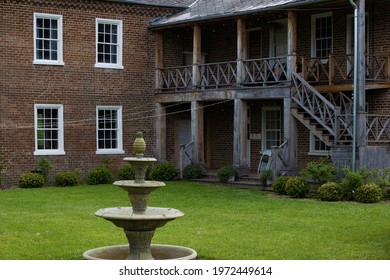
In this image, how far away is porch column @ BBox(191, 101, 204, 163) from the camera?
2889 cm

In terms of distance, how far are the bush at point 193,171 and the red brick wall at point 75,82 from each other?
8.99 feet

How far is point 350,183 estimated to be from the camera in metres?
21.5

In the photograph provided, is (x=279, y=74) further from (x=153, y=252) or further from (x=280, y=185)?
(x=153, y=252)

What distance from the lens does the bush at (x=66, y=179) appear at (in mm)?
27469

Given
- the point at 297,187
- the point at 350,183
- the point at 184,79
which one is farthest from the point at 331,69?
the point at 184,79

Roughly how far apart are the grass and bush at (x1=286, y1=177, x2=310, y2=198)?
1.28 ft

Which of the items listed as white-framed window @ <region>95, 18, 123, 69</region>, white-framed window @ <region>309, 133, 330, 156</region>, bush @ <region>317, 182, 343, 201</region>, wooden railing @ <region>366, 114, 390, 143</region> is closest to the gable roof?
white-framed window @ <region>95, 18, 123, 69</region>

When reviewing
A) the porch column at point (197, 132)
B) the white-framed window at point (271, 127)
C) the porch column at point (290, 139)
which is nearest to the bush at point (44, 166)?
the porch column at point (197, 132)

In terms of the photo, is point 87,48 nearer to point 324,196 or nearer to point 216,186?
point 216,186

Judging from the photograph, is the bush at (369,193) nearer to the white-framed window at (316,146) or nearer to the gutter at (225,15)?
the gutter at (225,15)

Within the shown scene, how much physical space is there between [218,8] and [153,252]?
653 inches

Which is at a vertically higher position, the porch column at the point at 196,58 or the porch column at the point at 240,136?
the porch column at the point at 196,58

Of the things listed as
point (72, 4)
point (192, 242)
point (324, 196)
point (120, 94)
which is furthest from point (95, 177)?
point (192, 242)

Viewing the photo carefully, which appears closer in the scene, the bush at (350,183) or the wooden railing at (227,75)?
the bush at (350,183)
